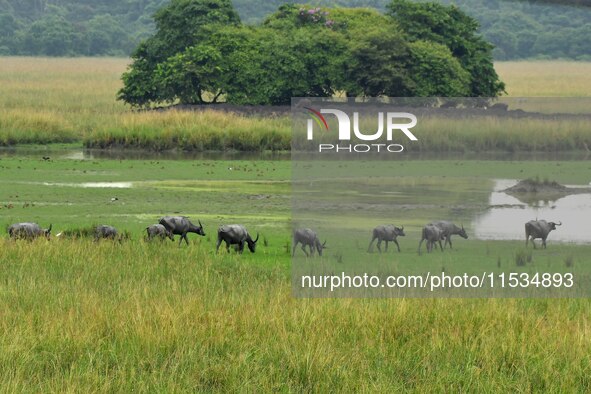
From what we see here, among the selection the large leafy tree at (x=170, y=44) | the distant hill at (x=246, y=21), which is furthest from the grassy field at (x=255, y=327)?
the distant hill at (x=246, y=21)

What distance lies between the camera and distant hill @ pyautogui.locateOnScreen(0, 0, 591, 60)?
299 feet

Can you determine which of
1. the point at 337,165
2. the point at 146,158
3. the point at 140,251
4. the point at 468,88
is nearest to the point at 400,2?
the point at 468,88

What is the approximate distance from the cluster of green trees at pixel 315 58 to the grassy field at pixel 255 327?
74.3 ft

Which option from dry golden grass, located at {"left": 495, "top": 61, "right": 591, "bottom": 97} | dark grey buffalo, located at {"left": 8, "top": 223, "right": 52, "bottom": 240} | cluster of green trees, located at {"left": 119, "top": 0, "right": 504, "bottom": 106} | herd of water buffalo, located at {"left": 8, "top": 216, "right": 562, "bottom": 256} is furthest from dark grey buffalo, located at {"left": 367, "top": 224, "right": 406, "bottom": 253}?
dry golden grass, located at {"left": 495, "top": 61, "right": 591, "bottom": 97}

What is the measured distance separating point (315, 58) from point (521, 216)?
2697 centimetres

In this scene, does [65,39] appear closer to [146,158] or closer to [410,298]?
[146,158]

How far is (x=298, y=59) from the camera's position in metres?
37.2

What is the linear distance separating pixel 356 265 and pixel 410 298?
57.5 inches

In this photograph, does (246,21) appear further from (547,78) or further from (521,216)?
(521,216)

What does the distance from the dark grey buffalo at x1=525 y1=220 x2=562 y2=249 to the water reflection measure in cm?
5

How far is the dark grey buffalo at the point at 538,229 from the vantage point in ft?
35.3

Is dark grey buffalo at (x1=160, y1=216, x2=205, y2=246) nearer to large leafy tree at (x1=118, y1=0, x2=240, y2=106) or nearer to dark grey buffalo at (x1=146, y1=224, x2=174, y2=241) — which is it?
dark grey buffalo at (x1=146, y1=224, x2=174, y2=241)

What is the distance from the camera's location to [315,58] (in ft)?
122

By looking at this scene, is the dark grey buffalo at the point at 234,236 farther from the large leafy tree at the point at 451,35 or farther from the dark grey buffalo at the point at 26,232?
the large leafy tree at the point at 451,35
